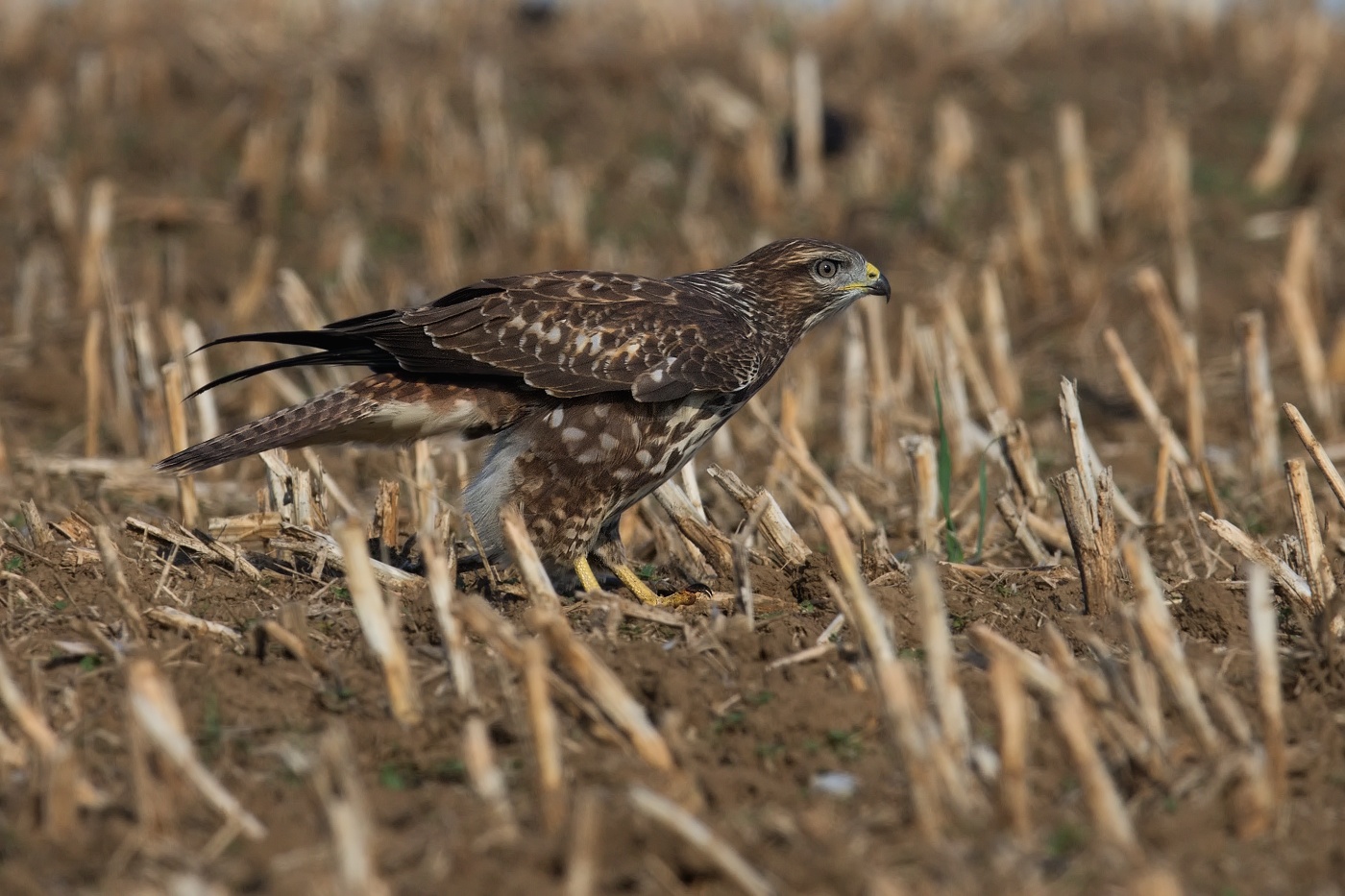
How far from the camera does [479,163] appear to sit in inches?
521

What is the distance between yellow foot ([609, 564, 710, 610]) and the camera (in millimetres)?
5887

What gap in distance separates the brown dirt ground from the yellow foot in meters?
0.20

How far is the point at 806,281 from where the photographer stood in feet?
22.0

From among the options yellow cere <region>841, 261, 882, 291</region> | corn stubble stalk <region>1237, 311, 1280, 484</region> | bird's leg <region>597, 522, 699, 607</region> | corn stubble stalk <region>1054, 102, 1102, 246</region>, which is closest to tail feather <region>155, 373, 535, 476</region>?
bird's leg <region>597, 522, 699, 607</region>

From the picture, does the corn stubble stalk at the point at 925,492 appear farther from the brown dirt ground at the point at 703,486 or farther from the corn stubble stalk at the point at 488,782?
the corn stubble stalk at the point at 488,782

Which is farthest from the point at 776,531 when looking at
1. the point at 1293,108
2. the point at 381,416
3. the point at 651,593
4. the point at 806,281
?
the point at 1293,108

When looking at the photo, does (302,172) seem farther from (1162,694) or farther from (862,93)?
(1162,694)

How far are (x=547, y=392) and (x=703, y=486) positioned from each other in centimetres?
226

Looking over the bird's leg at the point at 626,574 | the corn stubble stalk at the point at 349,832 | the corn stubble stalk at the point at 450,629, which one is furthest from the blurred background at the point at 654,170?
the corn stubble stalk at the point at 349,832

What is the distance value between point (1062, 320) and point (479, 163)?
4964mm

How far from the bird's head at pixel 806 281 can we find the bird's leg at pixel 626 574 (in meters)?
1.12

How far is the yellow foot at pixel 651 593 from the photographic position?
589 cm

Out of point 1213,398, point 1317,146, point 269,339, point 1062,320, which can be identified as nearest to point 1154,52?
point 1317,146

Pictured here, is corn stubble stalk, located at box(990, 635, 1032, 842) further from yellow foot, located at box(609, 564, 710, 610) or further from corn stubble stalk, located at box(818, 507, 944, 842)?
yellow foot, located at box(609, 564, 710, 610)
